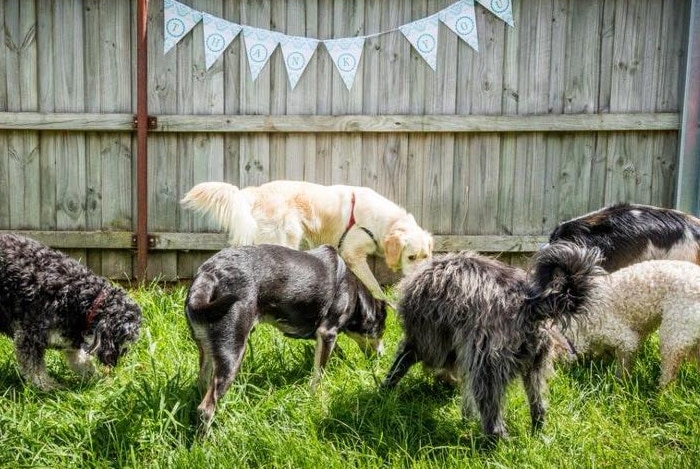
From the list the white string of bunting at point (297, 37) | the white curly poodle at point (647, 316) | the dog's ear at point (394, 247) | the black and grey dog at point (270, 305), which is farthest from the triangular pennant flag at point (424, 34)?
the white curly poodle at point (647, 316)

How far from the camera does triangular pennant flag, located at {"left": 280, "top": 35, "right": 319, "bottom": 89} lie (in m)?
5.60

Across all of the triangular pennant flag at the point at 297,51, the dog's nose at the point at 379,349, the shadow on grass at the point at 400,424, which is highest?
the triangular pennant flag at the point at 297,51

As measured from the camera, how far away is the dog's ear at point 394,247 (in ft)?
16.9

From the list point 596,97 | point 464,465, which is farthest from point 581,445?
point 596,97

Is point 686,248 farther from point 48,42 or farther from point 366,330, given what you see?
point 48,42

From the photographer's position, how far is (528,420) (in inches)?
128

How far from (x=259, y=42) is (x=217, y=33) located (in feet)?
1.23

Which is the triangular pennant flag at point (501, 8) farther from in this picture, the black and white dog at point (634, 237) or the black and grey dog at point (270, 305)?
the black and grey dog at point (270, 305)

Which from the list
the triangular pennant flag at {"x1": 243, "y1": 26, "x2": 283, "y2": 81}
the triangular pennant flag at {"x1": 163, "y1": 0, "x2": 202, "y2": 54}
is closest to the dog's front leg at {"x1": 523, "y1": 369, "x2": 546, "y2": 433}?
the triangular pennant flag at {"x1": 243, "y1": 26, "x2": 283, "y2": 81}

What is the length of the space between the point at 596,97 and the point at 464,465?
4115 mm

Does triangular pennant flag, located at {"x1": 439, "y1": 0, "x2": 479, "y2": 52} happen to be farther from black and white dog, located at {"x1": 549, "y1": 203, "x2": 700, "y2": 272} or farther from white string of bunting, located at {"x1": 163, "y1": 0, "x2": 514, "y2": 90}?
black and white dog, located at {"x1": 549, "y1": 203, "x2": 700, "y2": 272}

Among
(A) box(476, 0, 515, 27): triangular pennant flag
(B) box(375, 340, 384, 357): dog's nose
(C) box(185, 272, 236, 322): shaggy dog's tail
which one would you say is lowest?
(B) box(375, 340, 384, 357): dog's nose

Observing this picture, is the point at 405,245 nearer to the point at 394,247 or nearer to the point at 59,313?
the point at 394,247

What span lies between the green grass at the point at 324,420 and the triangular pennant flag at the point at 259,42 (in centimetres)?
281
